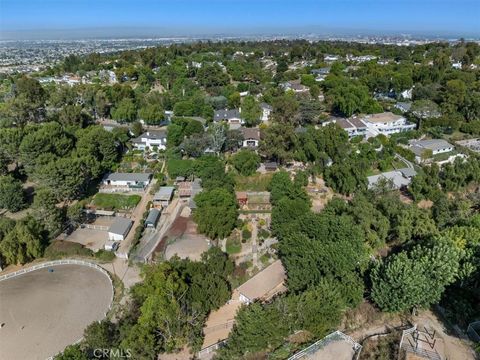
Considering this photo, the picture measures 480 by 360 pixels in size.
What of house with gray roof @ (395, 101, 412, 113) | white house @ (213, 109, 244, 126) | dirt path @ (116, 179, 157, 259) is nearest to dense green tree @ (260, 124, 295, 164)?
dirt path @ (116, 179, 157, 259)

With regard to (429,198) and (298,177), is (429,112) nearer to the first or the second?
(429,198)

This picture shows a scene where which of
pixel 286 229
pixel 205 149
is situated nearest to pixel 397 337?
pixel 286 229

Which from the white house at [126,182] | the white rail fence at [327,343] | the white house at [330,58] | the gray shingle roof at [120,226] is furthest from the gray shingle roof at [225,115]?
the white house at [330,58]

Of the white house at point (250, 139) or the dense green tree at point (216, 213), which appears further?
the white house at point (250, 139)

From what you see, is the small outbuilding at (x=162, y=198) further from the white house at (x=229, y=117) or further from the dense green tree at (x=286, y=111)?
the white house at (x=229, y=117)

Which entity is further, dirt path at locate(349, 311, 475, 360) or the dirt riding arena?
the dirt riding arena

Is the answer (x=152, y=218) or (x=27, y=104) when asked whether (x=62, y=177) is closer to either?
(x=152, y=218)

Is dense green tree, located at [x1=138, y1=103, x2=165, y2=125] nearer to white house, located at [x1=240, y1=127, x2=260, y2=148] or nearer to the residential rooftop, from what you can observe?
white house, located at [x1=240, y1=127, x2=260, y2=148]
